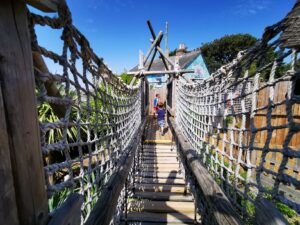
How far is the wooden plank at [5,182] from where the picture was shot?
38 cm

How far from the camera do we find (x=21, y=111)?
1.41ft

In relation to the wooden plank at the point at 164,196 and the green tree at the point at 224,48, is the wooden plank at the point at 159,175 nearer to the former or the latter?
the wooden plank at the point at 164,196

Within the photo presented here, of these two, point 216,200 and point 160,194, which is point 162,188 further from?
point 216,200

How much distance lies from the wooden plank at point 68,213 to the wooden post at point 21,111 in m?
0.03

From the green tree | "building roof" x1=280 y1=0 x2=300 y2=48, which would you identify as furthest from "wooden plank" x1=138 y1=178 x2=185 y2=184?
the green tree

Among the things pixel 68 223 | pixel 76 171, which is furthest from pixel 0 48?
pixel 76 171

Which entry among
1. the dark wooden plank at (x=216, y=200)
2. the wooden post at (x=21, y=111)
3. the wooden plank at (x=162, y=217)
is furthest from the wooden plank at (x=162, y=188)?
the wooden post at (x=21, y=111)

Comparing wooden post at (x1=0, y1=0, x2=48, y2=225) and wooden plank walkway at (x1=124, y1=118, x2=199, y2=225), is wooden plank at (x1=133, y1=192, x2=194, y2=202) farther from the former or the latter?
wooden post at (x1=0, y1=0, x2=48, y2=225)

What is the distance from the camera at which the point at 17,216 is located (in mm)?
420

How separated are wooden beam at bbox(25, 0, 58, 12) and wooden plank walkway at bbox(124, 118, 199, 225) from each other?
7.23 ft

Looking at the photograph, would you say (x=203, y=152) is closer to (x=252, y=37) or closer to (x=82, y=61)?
(x=82, y=61)

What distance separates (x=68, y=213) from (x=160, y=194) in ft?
8.01

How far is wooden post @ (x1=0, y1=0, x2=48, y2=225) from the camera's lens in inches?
15.7

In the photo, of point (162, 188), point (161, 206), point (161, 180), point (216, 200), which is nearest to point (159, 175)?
point (161, 180)
